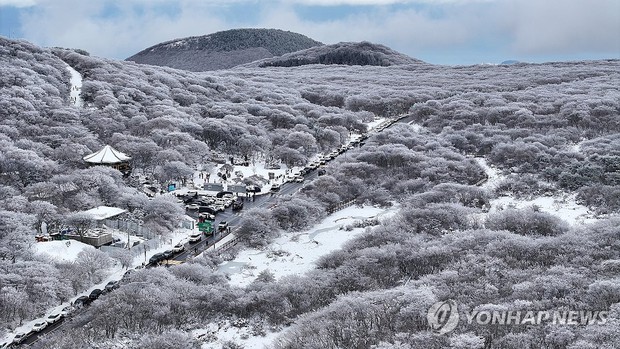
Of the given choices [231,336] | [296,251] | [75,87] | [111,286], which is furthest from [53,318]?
[75,87]

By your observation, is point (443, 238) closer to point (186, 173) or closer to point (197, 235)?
point (197, 235)

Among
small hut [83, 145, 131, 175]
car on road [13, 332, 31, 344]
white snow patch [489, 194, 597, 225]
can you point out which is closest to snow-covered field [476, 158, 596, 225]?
white snow patch [489, 194, 597, 225]

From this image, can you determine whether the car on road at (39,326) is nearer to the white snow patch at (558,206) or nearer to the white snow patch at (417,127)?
the white snow patch at (558,206)

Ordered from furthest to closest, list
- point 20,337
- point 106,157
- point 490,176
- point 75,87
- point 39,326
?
1. point 75,87
2. point 106,157
3. point 490,176
4. point 39,326
5. point 20,337

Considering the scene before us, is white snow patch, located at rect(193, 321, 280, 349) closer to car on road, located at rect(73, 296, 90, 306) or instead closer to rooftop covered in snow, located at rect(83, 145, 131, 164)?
car on road, located at rect(73, 296, 90, 306)

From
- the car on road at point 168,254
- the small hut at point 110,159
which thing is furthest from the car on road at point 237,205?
the small hut at point 110,159

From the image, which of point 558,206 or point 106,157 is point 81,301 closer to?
point 106,157
